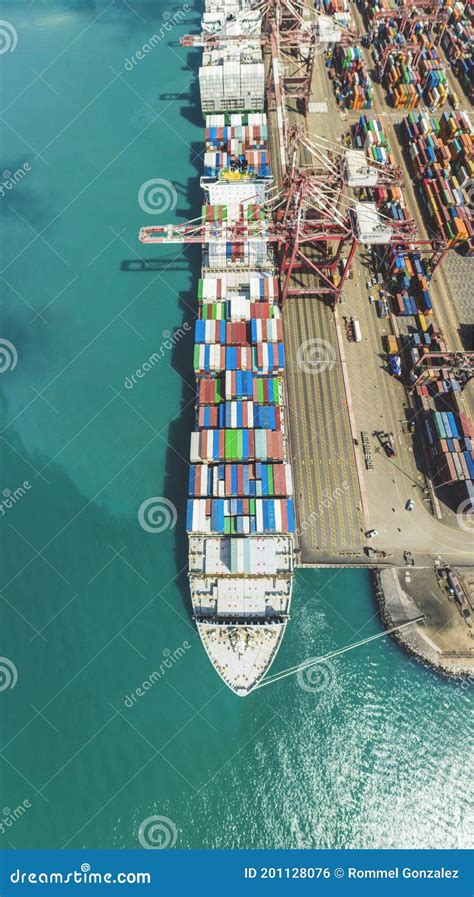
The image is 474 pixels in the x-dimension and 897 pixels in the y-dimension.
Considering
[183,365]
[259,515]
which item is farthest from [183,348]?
[259,515]

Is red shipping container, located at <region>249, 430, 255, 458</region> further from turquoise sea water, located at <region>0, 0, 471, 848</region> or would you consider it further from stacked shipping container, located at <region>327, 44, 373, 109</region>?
stacked shipping container, located at <region>327, 44, 373, 109</region>

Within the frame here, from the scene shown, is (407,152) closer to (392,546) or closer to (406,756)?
(392,546)

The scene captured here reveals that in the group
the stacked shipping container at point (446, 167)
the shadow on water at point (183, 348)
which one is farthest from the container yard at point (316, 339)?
the shadow on water at point (183, 348)

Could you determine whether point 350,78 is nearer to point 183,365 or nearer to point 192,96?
point 192,96

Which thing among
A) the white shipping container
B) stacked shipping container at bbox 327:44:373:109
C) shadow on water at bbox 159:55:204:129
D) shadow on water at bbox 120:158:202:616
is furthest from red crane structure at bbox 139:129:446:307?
the white shipping container

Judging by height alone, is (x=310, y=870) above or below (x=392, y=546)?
below

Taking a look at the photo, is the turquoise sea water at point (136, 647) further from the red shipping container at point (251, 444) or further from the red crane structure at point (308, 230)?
the red shipping container at point (251, 444)

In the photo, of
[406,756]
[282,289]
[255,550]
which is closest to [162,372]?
[282,289]
